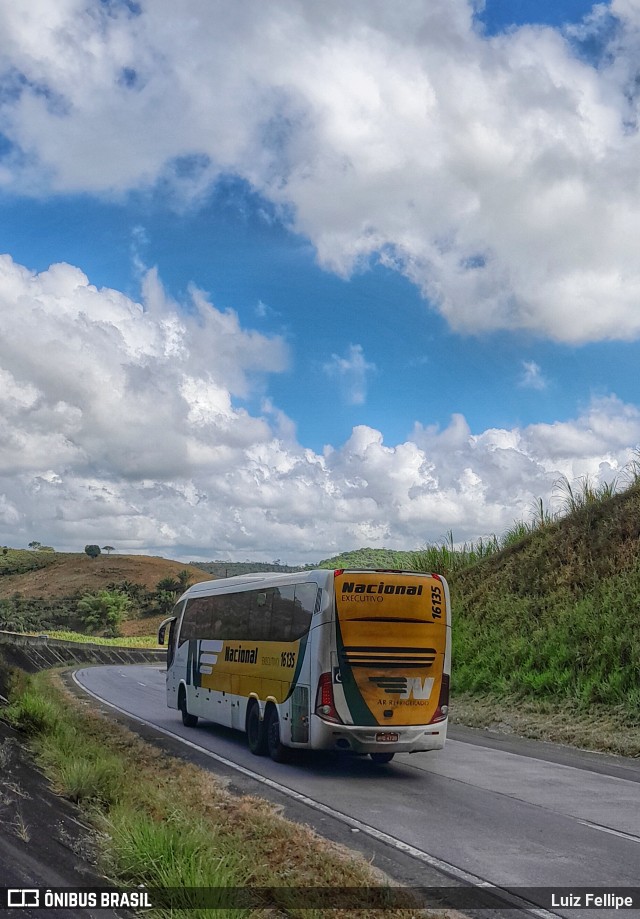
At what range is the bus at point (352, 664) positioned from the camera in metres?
13.1

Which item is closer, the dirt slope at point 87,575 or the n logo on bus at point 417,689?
the n logo on bus at point 417,689

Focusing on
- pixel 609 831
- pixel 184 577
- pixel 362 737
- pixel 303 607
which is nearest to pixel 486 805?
pixel 609 831

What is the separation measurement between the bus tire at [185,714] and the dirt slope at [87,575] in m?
92.3

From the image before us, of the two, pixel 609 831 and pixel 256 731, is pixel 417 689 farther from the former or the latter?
pixel 609 831

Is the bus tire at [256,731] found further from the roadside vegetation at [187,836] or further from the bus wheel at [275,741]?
the roadside vegetation at [187,836]

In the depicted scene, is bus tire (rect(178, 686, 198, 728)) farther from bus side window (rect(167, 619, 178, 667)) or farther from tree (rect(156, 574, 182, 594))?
tree (rect(156, 574, 182, 594))

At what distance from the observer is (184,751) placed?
48.9 feet

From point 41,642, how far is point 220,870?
49.8 m

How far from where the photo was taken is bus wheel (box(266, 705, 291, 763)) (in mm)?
14180

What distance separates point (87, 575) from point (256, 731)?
115214 mm

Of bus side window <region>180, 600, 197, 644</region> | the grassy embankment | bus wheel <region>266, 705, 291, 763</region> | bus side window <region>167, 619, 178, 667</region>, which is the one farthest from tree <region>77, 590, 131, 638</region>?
bus wheel <region>266, 705, 291, 763</region>

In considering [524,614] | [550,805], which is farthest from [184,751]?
[524,614]

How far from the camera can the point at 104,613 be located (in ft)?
306

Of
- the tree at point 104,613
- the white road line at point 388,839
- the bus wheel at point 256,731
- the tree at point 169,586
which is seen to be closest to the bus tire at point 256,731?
the bus wheel at point 256,731
